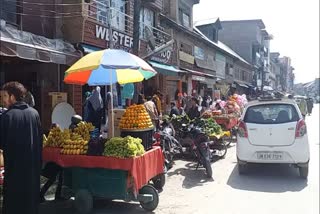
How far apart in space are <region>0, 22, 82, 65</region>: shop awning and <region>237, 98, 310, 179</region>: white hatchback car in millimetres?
4917

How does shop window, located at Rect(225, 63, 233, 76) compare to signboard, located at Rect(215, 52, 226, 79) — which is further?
shop window, located at Rect(225, 63, 233, 76)

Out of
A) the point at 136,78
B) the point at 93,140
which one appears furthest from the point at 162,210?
the point at 136,78

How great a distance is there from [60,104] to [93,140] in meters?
6.26

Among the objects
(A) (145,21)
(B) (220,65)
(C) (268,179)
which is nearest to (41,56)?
(C) (268,179)

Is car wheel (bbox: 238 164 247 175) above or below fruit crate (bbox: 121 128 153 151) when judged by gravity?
below

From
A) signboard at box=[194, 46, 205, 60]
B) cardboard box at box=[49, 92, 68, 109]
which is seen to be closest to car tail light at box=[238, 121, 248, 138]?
cardboard box at box=[49, 92, 68, 109]

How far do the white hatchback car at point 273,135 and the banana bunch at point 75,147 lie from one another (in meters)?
3.82

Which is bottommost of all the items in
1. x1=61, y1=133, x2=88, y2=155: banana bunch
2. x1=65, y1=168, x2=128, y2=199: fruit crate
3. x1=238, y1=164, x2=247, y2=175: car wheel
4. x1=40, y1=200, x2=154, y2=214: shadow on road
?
x1=40, y1=200, x2=154, y2=214: shadow on road

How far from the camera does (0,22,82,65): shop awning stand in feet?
27.1

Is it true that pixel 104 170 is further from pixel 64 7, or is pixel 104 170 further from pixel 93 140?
pixel 64 7

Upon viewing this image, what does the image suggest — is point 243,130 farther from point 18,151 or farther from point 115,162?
point 18,151

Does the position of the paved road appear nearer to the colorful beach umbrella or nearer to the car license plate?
the car license plate

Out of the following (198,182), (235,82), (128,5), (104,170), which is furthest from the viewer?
(235,82)

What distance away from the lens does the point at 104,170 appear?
5.63m
